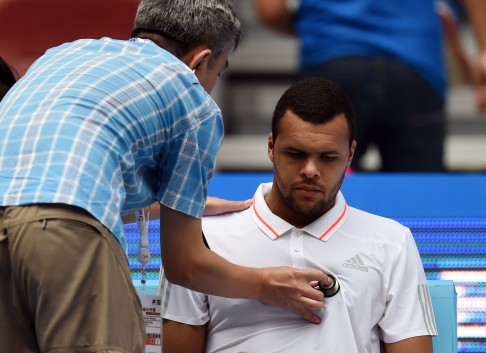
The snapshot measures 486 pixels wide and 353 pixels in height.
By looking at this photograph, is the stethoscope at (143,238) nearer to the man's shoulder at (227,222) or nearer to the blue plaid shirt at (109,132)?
the man's shoulder at (227,222)

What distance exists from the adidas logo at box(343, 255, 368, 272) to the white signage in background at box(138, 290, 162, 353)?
0.46 metres

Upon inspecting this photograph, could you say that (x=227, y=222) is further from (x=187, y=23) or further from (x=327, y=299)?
(x=187, y=23)

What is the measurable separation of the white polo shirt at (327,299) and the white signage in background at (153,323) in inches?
1.1

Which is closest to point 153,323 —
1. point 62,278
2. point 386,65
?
point 62,278

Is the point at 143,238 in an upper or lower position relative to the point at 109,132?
lower

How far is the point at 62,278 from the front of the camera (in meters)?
2.20

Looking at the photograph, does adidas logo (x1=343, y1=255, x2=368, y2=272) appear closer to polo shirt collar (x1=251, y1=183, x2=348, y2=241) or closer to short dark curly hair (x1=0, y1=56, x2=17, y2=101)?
polo shirt collar (x1=251, y1=183, x2=348, y2=241)

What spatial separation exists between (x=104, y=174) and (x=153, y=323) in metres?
0.63

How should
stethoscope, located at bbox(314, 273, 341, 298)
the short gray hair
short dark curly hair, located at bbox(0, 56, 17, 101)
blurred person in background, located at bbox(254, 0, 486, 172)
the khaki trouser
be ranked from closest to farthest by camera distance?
the khaki trouser < the short gray hair < stethoscope, located at bbox(314, 273, 341, 298) < short dark curly hair, located at bbox(0, 56, 17, 101) < blurred person in background, located at bbox(254, 0, 486, 172)

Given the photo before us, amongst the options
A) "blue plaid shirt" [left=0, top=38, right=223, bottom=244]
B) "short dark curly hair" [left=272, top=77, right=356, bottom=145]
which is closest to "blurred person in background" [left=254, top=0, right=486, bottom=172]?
"short dark curly hair" [left=272, top=77, right=356, bottom=145]

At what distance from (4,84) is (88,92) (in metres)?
0.59

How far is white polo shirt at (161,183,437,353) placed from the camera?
2.73 m

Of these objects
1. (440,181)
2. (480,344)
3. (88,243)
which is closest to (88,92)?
(88,243)

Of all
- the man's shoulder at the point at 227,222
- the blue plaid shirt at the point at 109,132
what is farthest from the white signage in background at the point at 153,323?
the blue plaid shirt at the point at 109,132
